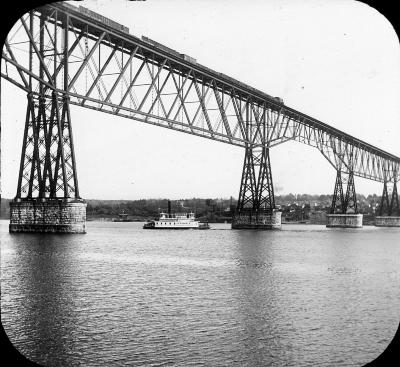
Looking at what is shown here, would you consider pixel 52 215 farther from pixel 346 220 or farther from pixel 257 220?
pixel 346 220

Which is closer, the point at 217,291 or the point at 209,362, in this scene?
the point at 209,362

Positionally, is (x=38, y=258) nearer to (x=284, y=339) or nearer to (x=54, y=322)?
(x=54, y=322)

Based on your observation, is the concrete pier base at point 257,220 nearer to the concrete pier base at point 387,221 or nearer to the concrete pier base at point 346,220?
the concrete pier base at point 346,220

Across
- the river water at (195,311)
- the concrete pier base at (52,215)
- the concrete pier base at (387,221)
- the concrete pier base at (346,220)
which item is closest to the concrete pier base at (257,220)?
the concrete pier base at (346,220)

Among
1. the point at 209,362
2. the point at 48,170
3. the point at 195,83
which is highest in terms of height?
the point at 195,83

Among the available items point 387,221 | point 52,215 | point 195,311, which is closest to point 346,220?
point 387,221

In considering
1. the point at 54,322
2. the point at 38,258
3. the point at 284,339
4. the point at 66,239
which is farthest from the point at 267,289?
the point at 66,239
